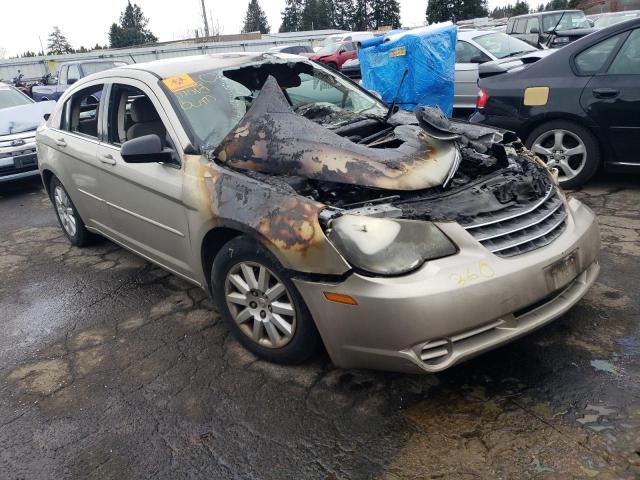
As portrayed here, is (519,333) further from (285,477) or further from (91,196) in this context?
(91,196)

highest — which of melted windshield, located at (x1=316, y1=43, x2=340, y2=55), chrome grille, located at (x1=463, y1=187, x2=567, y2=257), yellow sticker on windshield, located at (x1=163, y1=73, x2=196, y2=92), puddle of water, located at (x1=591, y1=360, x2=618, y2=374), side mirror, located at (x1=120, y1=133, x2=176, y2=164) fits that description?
yellow sticker on windshield, located at (x1=163, y1=73, x2=196, y2=92)

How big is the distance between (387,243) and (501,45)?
8.34m

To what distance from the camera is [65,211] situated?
208 inches

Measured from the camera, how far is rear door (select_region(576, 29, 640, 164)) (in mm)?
4820

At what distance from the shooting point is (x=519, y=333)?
2.52m

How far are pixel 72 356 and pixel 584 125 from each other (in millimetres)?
4723

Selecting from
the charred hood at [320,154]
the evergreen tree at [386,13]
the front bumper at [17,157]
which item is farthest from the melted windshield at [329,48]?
the evergreen tree at [386,13]

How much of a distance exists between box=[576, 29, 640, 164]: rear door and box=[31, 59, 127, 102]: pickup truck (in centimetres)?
1139

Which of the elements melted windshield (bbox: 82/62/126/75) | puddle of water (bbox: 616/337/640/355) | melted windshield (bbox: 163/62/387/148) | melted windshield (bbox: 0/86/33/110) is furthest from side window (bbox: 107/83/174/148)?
melted windshield (bbox: 82/62/126/75)

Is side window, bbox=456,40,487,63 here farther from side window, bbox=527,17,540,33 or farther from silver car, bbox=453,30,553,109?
side window, bbox=527,17,540,33

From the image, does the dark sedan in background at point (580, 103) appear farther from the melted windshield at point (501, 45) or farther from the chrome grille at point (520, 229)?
the melted windshield at point (501, 45)

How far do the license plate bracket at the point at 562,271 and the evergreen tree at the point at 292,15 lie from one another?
240 ft

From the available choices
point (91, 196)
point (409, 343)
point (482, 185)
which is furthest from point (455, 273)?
point (91, 196)

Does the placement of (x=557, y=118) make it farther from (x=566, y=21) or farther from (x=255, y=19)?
(x=255, y=19)
